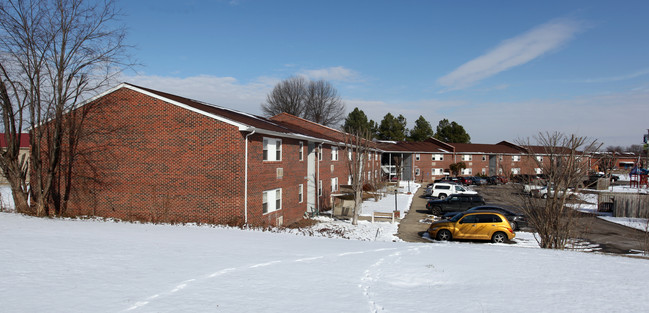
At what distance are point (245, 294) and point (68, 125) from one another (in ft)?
51.5

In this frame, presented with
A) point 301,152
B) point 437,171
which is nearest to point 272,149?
point 301,152

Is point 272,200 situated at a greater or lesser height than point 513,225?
greater

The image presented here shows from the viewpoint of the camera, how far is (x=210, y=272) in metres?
7.68

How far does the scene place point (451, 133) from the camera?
301 ft

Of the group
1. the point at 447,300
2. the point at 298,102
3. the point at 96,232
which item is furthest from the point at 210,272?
the point at 298,102

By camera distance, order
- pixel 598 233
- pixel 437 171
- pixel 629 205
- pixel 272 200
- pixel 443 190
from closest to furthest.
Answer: pixel 272 200 → pixel 598 233 → pixel 629 205 → pixel 443 190 → pixel 437 171

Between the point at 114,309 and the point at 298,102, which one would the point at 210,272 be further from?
the point at 298,102

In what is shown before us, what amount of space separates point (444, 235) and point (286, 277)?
1200 cm

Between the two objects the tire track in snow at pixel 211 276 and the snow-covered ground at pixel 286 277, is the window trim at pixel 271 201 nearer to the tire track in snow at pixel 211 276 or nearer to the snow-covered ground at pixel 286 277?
the snow-covered ground at pixel 286 277

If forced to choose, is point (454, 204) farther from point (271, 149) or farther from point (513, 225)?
point (271, 149)

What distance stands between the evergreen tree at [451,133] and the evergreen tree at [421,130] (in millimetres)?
3466

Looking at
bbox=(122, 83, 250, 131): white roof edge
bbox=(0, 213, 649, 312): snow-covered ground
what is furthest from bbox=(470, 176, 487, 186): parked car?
bbox=(122, 83, 250, 131): white roof edge

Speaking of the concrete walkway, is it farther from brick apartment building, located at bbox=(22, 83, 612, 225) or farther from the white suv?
brick apartment building, located at bbox=(22, 83, 612, 225)

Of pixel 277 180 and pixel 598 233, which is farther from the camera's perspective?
pixel 598 233
